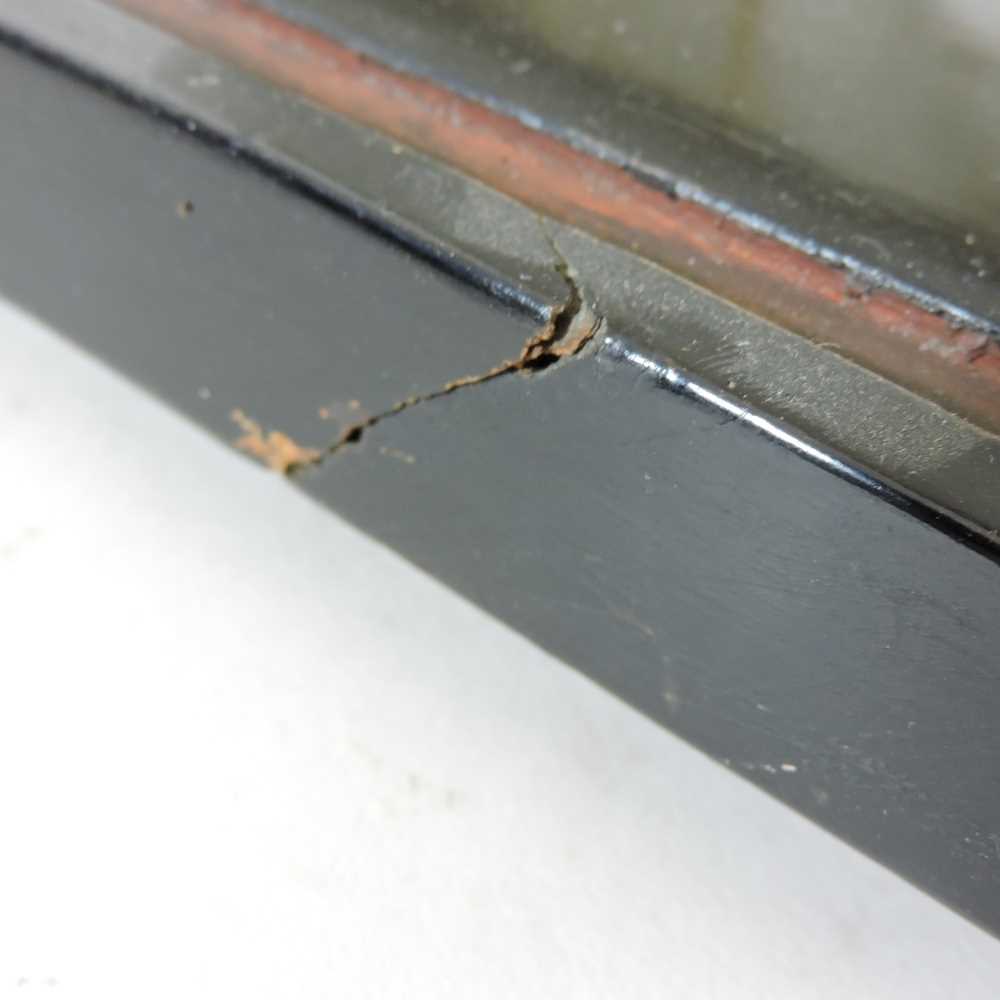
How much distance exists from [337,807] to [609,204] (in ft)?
1.34

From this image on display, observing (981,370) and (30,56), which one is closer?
(981,370)

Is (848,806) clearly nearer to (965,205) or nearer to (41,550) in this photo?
(965,205)

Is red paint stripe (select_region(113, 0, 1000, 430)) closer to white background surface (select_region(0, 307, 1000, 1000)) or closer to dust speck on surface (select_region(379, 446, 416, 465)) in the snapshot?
dust speck on surface (select_region(379, 446, 416, 465))

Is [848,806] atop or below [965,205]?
below

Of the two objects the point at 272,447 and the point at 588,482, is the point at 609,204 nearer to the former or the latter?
the point at 588,482

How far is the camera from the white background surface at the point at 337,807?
2.20 feet

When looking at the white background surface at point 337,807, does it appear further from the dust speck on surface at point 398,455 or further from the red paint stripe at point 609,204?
the red paint stripe at point 609,204

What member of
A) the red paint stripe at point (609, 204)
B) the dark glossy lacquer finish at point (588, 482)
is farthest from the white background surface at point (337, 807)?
the red paint stripe at point (609, 204)

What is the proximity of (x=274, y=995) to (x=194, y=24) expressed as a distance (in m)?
0.60

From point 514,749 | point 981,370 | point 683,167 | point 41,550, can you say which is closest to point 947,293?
point 981,370

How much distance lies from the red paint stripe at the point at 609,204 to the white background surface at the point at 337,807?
1.04 ft

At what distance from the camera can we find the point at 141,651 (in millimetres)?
792

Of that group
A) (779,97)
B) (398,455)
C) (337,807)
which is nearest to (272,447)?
(398,455)

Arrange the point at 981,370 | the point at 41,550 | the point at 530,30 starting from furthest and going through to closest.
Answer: the point at 41,550 < the point at 530,30 < the point at 981,370
